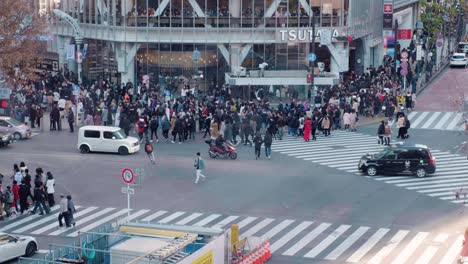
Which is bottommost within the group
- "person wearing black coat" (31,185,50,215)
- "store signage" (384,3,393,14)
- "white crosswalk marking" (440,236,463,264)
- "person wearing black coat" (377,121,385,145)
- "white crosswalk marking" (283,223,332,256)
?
"white crosswalk marking" (440,236,463,264)

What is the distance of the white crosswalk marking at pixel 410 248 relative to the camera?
28.2 meters

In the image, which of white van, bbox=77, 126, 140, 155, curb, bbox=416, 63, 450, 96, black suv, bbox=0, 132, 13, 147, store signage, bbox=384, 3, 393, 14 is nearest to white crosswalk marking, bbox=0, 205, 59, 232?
white van, bbox=77, 126, 140, 155

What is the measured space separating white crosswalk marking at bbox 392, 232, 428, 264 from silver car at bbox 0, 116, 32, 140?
2419 cm

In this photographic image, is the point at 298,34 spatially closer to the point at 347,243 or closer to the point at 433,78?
the point at 433,78

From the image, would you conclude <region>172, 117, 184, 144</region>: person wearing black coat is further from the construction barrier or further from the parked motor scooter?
the construction barrier

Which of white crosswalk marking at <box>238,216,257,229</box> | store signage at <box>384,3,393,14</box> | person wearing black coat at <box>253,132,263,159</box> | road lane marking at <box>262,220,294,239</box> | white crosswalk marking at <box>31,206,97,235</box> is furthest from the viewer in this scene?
store signage at <box>384,3,393,14</box>

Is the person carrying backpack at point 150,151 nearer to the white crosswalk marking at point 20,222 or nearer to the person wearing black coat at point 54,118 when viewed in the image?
the white crosswalk marking at point 20,222

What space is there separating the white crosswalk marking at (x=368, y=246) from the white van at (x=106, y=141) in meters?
16.2

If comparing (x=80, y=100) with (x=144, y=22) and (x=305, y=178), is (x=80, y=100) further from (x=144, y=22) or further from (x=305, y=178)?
(x=305, y=178)

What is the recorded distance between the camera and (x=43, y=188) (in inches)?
1359

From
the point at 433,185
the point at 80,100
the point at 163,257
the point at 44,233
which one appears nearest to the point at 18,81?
the point at 80,100

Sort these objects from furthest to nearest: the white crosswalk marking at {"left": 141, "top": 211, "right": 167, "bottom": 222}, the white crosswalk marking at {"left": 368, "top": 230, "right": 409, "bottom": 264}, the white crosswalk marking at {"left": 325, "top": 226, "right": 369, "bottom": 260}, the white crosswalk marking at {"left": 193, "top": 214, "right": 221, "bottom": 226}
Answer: the white crosswalk marking at {"left": 141, "top": 211, "right": 167, "bottom": 222} → the white crosswalk marking at {"left": 193, "top": 214, "right": 221, "bottom": 226} → the white crosswalk marking at {"left": 325, "top": 226, "right": 369, "bottom": 260} → the white crosswalk marking at {"left": 368, "top": 230, "right": 409, "bottom": 264}

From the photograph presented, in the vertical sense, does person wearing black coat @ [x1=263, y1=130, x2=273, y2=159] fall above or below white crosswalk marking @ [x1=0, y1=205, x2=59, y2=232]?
above

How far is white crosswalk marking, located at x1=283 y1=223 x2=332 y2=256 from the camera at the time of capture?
2892 cm
